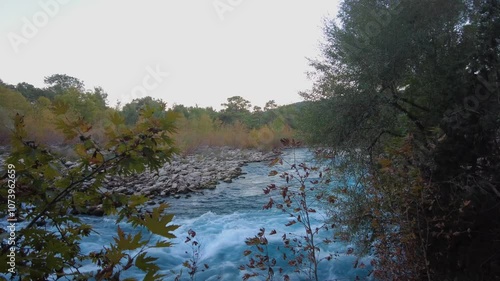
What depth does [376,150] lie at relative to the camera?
4.61 m

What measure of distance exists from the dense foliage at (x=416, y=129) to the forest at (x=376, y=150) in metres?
0.02

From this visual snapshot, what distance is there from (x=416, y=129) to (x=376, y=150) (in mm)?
651

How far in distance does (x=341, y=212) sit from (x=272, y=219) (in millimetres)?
2325

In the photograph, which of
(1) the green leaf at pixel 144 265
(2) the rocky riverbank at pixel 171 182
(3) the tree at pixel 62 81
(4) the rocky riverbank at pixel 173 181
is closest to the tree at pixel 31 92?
(3) the tree at pixel 62 81

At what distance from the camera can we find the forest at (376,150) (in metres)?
1.13

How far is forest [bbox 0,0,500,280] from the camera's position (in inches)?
44.3

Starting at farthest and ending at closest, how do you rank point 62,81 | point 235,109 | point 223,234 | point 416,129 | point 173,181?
point 235,109 → point 62,81 → point 173,181 → point 223,234 → point 416,129

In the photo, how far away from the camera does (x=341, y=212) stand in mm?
4328

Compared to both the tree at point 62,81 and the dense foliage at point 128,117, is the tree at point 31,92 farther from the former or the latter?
the tree at point 62,81

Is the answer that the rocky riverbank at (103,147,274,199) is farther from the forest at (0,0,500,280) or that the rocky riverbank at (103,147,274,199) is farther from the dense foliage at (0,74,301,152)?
the forest at (0,0,500,280)

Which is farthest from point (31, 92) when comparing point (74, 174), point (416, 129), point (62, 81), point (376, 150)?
point (74, 174)

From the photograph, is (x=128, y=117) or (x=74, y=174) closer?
(x=74, y=174)

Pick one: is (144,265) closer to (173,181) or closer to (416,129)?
(416,129)

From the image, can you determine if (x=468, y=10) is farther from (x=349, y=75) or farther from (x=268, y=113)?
(x=268, y=113)
